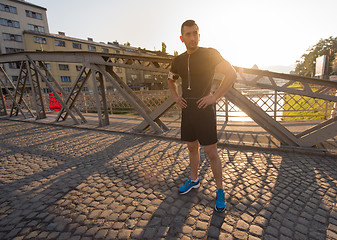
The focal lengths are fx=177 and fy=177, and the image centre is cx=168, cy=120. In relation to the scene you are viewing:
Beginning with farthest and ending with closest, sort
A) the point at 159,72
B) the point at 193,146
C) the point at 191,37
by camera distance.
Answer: the point at 159,72 → the point at 193,146 → the point at 191,37

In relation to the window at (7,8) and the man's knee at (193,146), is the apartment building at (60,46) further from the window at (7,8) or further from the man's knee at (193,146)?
the man's knee at (193,146)

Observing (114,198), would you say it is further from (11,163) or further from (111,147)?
(11,163)

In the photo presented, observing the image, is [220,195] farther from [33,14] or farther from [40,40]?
[33,14]

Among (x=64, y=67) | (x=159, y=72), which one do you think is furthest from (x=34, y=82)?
(x=64, y=67)

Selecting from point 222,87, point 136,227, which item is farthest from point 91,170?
point 222,87

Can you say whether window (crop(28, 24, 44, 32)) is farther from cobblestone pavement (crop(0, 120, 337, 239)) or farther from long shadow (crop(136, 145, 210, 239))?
long shadow (crop(136, 145, 210, 239))

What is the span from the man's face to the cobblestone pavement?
6.67 feet

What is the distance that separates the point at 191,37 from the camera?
2109mm

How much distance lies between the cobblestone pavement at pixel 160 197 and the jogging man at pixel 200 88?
0.39m

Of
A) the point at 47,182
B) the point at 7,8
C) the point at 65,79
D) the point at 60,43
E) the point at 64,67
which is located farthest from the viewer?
the point at 65,79

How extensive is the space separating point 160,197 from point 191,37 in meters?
2.18

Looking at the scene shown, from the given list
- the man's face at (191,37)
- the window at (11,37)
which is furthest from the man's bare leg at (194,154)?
the window at (11,37)

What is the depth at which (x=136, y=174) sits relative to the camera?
3250 millimetres

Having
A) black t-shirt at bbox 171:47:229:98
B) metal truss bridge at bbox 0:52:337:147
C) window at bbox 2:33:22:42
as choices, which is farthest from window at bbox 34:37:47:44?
black t-shirt at bbox 171:47:229:98
